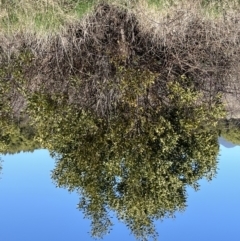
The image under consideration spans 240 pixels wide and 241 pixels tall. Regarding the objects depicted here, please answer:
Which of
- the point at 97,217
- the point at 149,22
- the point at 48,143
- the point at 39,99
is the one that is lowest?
the point at 97,217

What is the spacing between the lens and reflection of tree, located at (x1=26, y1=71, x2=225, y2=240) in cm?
986

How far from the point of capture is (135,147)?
9.79 metres

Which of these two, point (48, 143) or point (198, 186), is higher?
point (48, 143)

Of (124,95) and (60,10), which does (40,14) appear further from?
(124,95)

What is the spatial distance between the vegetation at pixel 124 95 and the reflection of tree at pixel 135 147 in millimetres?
22

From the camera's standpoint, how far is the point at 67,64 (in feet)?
34.2

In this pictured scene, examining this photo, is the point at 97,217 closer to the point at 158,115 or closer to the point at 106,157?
the point at 106,157

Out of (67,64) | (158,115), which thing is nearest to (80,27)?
(67,64)

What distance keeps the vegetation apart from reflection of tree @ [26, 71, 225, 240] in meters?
0.02

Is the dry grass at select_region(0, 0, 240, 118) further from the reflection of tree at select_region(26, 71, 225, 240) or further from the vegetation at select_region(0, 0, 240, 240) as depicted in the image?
the reflection of tree at select_region(26, 71, 225, 240)

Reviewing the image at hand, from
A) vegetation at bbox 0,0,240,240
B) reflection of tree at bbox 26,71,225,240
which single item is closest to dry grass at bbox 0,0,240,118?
vegetation at bbox 0,0,240,240

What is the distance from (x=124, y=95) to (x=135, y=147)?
108 cm

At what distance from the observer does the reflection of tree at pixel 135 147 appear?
32.3 feet

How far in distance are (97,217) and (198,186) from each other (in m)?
2.32
